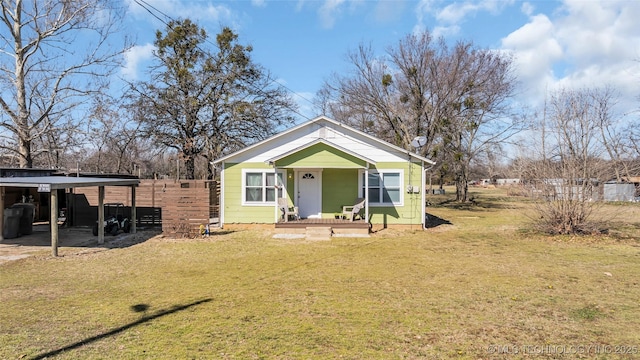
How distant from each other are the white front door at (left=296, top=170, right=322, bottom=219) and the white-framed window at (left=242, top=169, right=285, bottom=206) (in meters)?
0.78

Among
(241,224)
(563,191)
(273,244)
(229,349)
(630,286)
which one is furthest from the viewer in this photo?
(241,224)

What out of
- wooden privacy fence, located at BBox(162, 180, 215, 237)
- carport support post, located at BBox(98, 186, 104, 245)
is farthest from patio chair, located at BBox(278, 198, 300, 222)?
carport support post, located at BBox(98, 186, 104, 245)

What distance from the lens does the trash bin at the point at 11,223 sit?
1164 centimetres

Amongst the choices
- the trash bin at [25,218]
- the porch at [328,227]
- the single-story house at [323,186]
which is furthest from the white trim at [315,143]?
the trash bin at [25,218]

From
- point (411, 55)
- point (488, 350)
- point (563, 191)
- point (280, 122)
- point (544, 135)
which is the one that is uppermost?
point (411, 55)

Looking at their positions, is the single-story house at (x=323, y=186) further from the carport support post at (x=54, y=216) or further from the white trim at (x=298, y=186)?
the carport support post at (x=54, y=216)

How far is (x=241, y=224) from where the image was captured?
14.4m

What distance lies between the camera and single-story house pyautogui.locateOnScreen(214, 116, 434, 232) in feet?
47.2

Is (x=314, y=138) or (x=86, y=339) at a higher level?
(x=314, y=138)

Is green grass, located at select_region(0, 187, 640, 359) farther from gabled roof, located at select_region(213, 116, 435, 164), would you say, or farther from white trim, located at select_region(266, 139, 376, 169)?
gabled roof, located at select_region(213, 116, 435, 164)

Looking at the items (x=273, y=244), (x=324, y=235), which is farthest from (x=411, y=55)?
(x=273, y=244)

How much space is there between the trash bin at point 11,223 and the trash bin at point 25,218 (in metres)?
0.22

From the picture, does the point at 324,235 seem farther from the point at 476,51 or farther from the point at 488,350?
the point at 476,51

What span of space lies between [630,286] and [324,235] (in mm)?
8068
